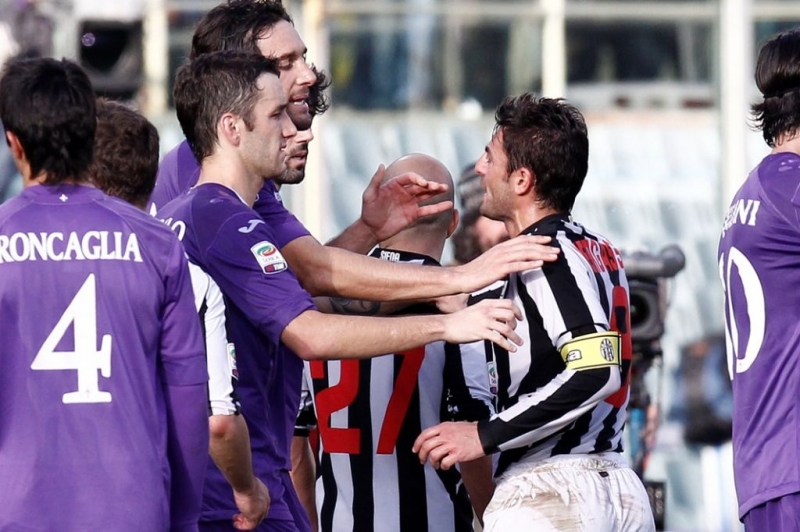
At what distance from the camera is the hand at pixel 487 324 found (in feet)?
10.8

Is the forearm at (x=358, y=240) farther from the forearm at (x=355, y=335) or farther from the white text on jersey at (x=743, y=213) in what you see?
the white text on jersey at (x=743, y=213)

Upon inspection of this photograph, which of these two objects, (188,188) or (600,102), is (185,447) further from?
(600,102)

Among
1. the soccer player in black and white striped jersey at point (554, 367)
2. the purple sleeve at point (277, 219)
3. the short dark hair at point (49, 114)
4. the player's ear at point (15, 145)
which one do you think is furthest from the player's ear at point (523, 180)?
the player's ear at point (15, 145)

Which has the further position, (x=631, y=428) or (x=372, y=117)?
(x=372, y=117)

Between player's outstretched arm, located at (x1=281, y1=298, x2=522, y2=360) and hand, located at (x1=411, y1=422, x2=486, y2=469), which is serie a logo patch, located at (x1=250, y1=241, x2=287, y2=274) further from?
hand, located at (x1=411, y1=422, x2=486, y2=469)

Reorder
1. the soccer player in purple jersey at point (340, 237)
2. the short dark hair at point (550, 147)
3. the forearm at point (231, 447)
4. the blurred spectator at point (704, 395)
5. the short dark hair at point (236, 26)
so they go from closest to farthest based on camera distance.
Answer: the forearm at point (231, 447)
the soccer player in purple jersey at point (340, 237)
the short dark hair at point (550, 147)
the short dark hair at point (236, 26)
the blurred spectator at point (704, 395)

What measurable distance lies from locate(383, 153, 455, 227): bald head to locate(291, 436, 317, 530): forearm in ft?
2.85

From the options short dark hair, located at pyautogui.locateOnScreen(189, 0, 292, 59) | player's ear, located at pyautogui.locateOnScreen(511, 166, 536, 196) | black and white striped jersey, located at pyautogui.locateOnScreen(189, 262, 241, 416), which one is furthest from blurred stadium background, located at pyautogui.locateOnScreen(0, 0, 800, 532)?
black and white striped jersey, located at pyautogui.locateOnScreen(189, 262, 241, 416)

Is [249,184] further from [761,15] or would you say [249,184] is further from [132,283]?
[761,15]

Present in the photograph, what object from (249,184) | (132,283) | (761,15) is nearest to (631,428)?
(249,184)

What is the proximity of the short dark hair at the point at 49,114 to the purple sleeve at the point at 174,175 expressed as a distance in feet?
3.36

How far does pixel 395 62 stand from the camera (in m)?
9.30

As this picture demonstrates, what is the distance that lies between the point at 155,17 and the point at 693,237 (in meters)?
3.92

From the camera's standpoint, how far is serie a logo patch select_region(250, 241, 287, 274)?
131 inches
